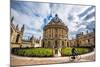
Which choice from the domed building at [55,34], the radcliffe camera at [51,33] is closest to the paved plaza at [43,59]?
the radcliffe camera at [51,33]

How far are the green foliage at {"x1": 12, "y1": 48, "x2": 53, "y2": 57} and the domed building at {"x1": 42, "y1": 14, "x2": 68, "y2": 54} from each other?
0.21ft

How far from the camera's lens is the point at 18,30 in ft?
7.44

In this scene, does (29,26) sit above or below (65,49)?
above

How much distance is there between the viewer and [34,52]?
92.5 inches

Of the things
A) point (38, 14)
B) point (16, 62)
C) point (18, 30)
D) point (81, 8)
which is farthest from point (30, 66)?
point (81, 8)

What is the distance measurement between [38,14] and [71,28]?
1.61ft

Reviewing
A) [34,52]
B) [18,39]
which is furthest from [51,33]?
[18,39]

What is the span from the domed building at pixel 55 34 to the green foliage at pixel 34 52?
0.21 feet

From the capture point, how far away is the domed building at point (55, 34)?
2415 mm

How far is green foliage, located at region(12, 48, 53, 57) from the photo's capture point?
227cm

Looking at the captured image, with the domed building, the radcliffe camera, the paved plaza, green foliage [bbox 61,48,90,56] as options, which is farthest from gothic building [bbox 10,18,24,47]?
green foliage [bbox 61,48,90,56]

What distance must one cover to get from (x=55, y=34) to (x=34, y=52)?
0.36 meters

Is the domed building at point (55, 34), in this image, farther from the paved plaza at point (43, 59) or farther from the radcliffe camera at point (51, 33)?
the paved plaza at point (43, 59)
